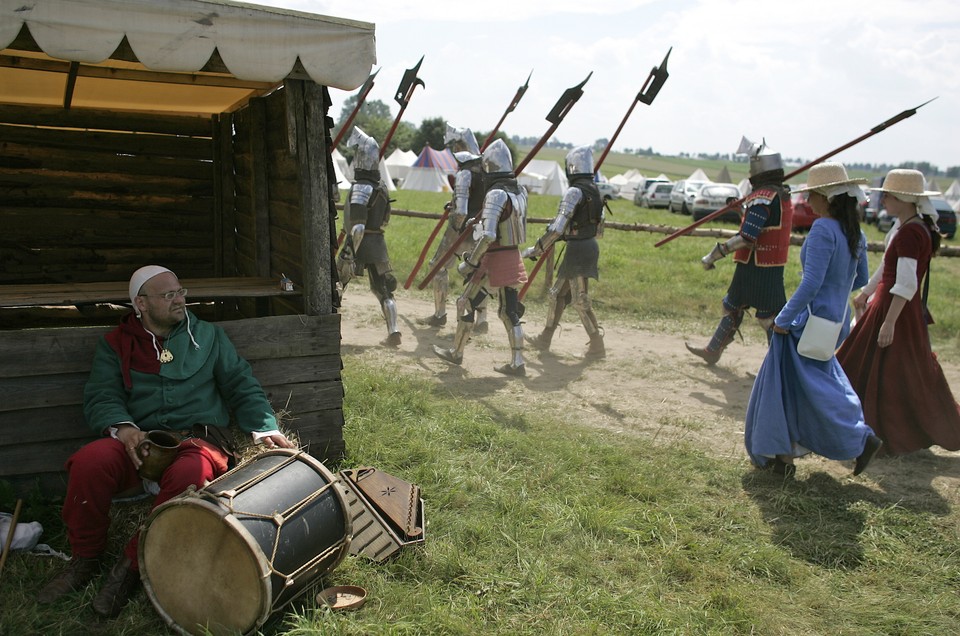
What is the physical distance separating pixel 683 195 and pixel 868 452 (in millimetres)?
23263

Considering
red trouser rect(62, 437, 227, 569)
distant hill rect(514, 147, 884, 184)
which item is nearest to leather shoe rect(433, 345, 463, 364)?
red trouser rect(62, 437, 227, 569)

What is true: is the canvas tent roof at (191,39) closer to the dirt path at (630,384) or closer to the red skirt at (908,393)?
the dirt path at (630,384)

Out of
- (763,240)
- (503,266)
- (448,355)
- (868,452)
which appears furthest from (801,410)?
(448,355)

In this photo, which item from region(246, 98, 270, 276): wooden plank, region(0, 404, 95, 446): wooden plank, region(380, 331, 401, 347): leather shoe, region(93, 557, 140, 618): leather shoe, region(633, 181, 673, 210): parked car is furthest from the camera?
region(633, 181, 673, 210): parked car

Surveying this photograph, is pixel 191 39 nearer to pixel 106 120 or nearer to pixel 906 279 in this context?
pixel 106 120

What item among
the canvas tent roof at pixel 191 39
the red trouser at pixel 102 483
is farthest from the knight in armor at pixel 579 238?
the red trouser at pixel 102 483

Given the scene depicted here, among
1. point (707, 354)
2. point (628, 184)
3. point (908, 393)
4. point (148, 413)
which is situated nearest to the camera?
point (148, 413)

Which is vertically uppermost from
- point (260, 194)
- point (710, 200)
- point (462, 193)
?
point (710, 200)

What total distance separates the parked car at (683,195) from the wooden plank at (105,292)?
23409 millimetres

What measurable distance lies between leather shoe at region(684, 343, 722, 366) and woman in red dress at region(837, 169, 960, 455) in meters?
2.02

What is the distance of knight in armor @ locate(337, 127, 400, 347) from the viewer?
6.93m

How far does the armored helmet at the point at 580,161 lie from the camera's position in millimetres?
6488

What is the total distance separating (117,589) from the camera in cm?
273

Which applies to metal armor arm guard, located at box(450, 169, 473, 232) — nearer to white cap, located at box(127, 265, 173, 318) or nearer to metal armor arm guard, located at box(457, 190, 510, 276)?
metal armor arm guard, located at box(457, 190, 510, 276)
